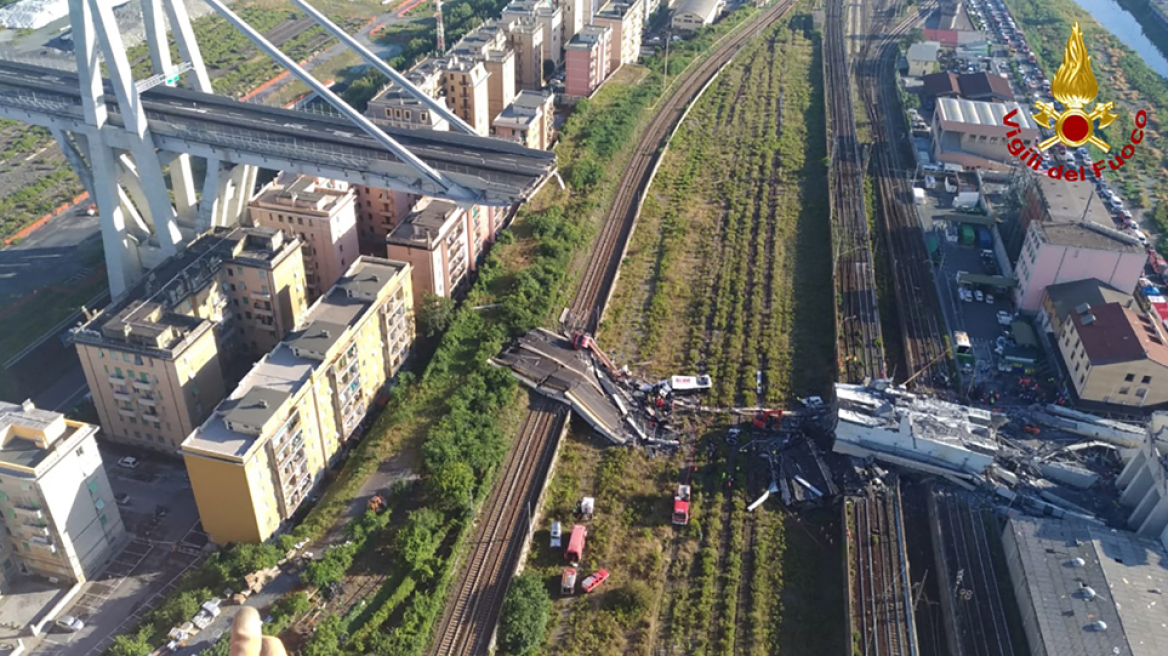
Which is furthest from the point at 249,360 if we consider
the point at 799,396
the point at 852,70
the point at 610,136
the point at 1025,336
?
the point at 852,70

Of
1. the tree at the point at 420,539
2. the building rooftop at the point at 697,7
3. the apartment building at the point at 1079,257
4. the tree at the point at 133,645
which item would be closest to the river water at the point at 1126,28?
the building rooftop at the point at 697,7

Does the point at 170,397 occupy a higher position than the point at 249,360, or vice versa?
the point at 170,397

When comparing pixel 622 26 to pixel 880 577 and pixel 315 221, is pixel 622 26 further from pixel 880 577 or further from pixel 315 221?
pixel 880 577

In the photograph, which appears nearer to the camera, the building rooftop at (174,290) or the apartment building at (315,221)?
the building rooftop at (174,290)

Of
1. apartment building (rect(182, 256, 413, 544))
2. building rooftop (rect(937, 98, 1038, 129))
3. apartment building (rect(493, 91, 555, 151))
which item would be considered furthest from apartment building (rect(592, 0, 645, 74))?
apartment building (rect(182, 256, 413, 544))

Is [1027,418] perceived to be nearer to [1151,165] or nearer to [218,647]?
[218,647]

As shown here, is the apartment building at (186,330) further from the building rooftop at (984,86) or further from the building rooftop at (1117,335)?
the building rooftop at (984,86)
